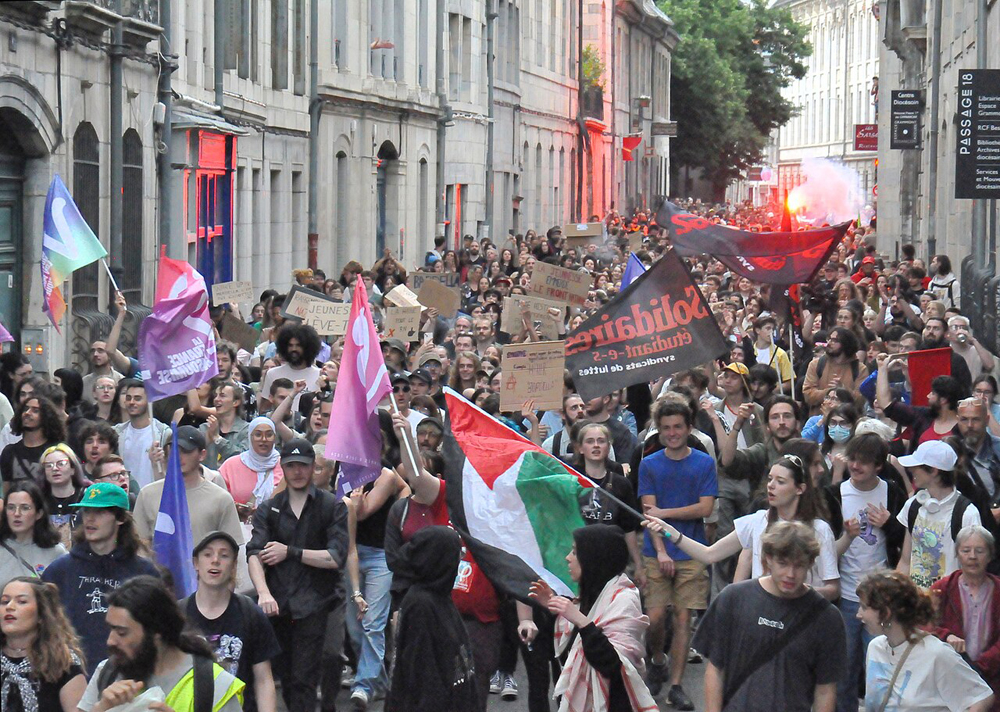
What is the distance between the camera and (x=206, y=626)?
664 centimetres

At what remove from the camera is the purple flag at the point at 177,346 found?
1109 cm

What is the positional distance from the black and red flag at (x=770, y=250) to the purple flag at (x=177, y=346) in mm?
4789

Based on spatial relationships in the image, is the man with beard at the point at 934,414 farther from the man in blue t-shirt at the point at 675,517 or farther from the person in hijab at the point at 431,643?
the person in hijab at the point at 431,643

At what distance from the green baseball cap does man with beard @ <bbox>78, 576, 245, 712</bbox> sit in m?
1.39

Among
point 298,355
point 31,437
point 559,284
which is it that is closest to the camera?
point 31,437

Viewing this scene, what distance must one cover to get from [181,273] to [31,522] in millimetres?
4889

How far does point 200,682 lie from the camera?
5648mm

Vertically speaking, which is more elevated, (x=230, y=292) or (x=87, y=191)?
(x=87, y=191)

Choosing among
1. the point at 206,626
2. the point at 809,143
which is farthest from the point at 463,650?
the point at 809,143

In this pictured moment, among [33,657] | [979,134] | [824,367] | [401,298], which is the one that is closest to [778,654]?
[33,657]

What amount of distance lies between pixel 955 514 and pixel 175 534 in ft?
10.9

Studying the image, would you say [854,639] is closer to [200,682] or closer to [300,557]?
[300,557]

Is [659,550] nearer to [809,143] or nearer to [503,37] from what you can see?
[503,37]

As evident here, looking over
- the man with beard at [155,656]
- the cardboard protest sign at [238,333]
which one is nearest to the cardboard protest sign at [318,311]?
the cardboard protest sign at [238,333]
